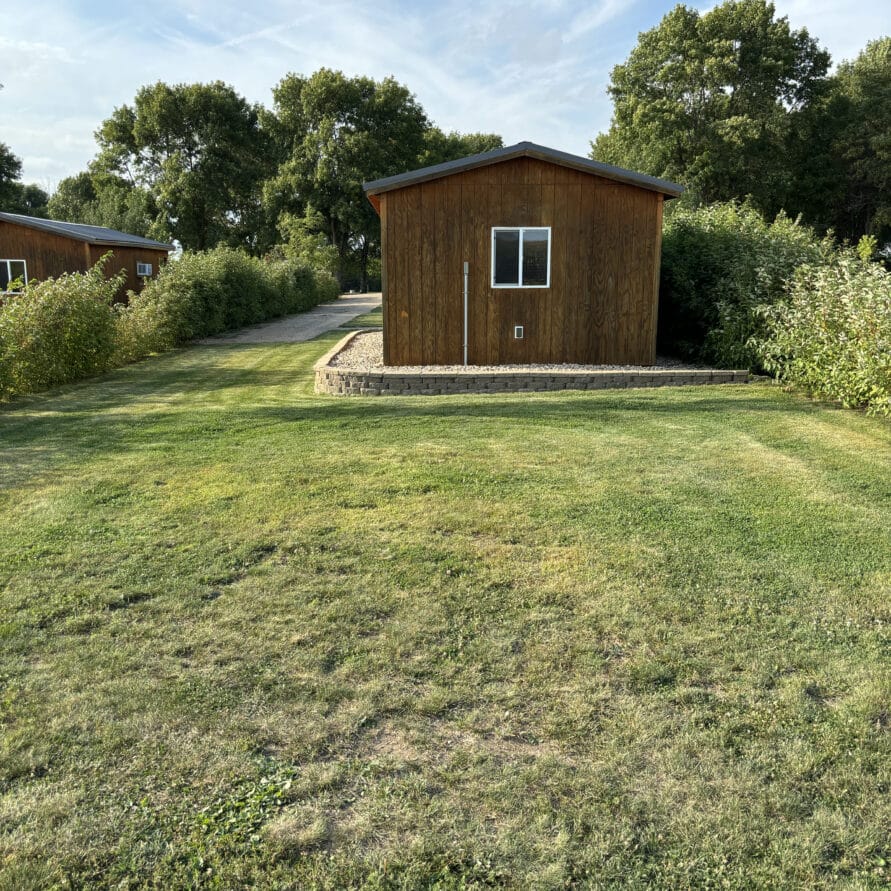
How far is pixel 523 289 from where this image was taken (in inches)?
427

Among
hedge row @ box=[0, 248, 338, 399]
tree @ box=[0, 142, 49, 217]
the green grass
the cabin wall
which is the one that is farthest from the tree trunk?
the cabin wall

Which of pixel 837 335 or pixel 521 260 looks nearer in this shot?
pixel 837 335

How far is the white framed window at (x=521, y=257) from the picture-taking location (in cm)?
1069

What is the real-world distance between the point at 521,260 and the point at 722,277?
9.86 ft

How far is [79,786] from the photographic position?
2191 millimetres

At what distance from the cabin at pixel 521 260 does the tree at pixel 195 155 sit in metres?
35.5

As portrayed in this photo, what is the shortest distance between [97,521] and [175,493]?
600mm

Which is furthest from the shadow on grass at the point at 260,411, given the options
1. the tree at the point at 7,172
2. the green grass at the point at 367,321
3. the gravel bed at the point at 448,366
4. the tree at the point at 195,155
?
the tree at the point at 7,172

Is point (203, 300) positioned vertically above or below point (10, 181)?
below

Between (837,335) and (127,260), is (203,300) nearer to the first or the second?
(127,260)

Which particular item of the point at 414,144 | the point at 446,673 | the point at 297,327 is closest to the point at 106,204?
the point at 414,144

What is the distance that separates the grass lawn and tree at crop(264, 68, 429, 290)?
38285 mm

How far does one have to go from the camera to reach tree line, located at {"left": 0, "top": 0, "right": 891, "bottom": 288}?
33.2 m

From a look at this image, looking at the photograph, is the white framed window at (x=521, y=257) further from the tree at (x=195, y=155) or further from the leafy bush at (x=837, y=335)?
the tree at (x=195, y=155)
